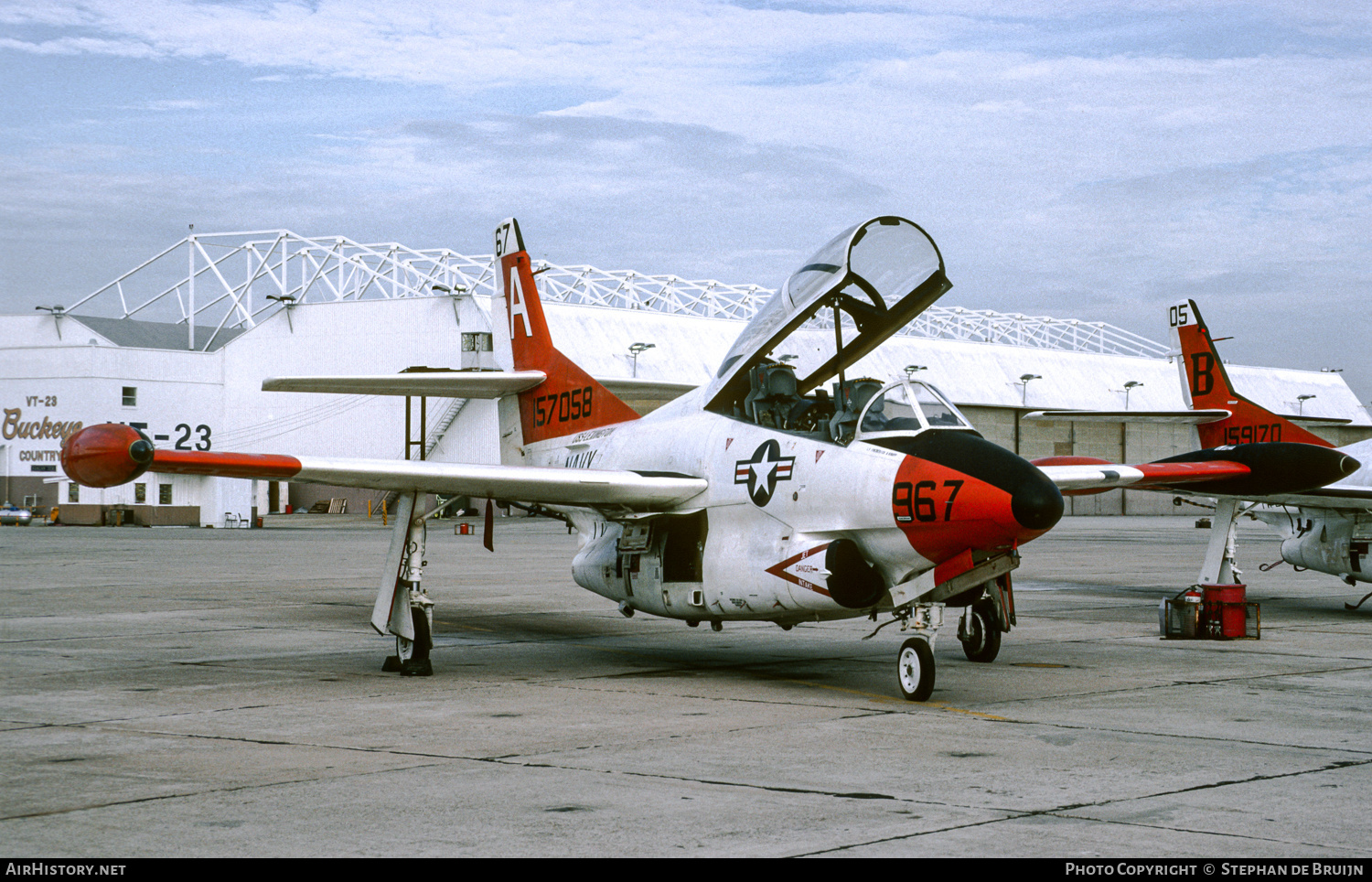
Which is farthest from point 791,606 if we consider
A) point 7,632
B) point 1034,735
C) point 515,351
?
point 7,632

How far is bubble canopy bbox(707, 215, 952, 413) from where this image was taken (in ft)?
40.1

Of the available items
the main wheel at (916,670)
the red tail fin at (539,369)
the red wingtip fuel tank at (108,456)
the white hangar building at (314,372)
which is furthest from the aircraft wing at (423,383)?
the white hangar building at (314,372)

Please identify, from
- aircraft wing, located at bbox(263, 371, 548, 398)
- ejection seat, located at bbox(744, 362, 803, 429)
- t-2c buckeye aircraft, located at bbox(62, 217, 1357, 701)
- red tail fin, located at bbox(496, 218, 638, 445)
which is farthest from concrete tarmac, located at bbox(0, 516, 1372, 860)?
aircraft wing, located at bbox(263, 371, 548, 398)

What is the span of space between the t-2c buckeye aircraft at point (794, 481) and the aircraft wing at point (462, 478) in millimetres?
26

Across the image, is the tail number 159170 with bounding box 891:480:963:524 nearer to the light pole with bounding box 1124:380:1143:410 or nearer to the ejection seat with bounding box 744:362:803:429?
the ejection seat with bounding box 744:362:803:429

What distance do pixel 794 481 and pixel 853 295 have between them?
2.03 meters

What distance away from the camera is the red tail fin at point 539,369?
16453mm

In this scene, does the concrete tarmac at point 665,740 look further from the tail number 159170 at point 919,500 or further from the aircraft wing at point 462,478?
the aircraft wing at point 462,478

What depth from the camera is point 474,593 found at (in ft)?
77.8

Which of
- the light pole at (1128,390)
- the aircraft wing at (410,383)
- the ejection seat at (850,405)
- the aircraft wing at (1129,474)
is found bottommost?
the aircraft wing at (1129,474)

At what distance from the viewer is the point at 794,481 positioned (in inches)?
471

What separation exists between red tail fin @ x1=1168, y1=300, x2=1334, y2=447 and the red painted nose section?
60.4ft

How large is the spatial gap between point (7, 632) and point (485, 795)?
11977 millimetres

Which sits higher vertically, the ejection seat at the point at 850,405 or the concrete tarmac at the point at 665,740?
the ejection seat at the point at 850,405
